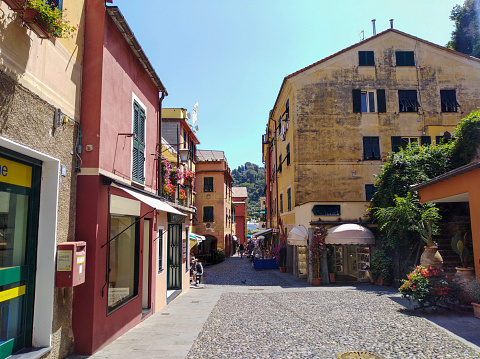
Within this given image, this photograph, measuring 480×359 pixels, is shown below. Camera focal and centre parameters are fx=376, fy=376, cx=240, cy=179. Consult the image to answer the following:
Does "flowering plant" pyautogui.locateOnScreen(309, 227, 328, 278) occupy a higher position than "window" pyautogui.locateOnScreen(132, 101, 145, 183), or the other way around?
"window" pyautogui.locateOnScreen(132, 101, 145, 183)

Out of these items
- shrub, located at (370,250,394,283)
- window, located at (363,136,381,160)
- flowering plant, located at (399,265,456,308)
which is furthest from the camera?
window, located at (363,136,381,160)

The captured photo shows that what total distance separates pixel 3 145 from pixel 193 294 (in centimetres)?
1141

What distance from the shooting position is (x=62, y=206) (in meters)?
6.15

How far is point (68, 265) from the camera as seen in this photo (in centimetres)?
586

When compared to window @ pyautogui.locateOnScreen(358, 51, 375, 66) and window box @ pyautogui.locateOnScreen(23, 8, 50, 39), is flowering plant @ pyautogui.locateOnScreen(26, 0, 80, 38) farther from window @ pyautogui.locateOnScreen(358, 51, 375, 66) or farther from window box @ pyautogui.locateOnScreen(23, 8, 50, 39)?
window @ pyautogui.locateOnScreen(358, 51, 375, 66)

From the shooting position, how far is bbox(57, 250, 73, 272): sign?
5.83m

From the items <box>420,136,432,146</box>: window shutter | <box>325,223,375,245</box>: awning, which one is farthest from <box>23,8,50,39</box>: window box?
<box>420,136,432,146</box>: window shutter

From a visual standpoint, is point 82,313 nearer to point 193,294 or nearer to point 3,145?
point 3,145

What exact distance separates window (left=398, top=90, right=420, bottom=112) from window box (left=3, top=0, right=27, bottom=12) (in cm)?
2116

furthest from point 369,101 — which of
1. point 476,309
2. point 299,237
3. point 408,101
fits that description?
point 476,309

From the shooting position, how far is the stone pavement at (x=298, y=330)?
6.84 meters

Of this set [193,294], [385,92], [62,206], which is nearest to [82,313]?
[62,206]

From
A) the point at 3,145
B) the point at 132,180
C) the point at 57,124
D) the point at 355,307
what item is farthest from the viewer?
the point at 355,307

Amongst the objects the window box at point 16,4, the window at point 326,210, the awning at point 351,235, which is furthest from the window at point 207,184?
the window box at point 16,4
